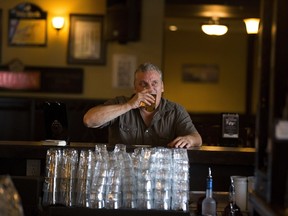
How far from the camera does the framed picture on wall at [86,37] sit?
1021 centimetres

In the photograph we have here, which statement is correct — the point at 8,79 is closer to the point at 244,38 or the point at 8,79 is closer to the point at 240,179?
the point at 244,38

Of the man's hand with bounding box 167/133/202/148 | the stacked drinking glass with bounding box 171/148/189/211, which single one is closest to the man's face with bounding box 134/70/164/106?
the man's hand with bounding box 167/133/202/148

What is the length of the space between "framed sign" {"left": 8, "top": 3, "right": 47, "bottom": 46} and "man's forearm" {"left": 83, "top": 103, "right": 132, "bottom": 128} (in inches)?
236

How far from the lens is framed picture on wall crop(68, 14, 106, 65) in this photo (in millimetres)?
10211

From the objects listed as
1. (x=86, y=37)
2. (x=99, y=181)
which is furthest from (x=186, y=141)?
(x=86, y=37)

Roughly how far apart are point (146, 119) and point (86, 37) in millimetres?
5830

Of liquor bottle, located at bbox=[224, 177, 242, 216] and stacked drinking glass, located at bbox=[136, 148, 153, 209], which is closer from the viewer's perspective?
stacked drinking glass, located at bbox=[136, 148, 153, 209]

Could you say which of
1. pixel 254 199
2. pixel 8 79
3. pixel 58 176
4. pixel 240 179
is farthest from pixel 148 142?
pixel 8 79

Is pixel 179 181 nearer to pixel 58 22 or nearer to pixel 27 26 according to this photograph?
pixel 58 22

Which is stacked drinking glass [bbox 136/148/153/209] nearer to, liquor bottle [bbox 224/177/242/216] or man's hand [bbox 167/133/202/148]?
liquor bottle [bbox 224/177/242/216]

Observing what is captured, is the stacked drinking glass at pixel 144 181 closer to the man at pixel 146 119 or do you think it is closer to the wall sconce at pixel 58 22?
the man at pixel 146 119

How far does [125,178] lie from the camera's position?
303 cm

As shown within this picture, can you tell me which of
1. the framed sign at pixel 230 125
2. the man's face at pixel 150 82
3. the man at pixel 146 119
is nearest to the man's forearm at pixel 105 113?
the man at pixel 146 119

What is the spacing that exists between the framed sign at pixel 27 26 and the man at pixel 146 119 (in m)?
5.84
